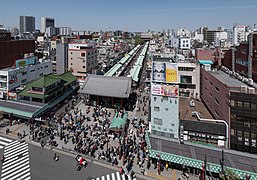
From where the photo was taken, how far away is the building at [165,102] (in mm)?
28438

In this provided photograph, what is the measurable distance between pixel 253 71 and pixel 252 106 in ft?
48.7

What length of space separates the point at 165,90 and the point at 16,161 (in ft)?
73.5

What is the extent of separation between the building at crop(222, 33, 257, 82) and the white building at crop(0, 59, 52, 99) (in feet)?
157

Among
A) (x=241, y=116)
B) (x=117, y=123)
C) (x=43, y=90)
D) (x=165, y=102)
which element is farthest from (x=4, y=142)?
(x=241, y=116)

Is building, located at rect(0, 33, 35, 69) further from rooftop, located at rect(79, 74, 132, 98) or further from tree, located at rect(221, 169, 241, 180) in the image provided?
tree, located at rect(221, 169, 241, 180)

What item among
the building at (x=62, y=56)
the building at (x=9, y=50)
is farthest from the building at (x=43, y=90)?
the building at (x=9, y=50)

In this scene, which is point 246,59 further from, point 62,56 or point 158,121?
point 62,56

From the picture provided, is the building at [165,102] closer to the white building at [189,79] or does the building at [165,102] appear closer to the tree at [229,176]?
the tree at [229,176]

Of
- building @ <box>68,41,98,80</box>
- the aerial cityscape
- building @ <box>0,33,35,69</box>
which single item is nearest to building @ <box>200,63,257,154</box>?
the aerial cityscape

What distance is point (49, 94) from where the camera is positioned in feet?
142

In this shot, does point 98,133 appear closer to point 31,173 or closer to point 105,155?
point 105,155

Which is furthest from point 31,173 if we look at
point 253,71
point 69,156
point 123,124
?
point 253,71

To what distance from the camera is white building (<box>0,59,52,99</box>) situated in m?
44.9

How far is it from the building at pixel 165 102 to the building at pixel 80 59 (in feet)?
130
